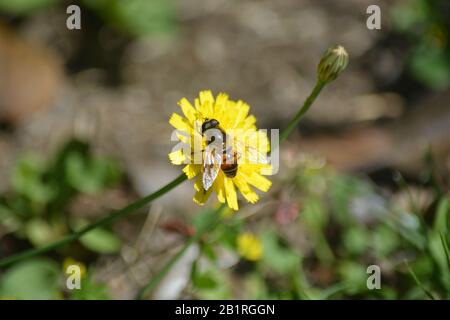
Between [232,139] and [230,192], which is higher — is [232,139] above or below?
above

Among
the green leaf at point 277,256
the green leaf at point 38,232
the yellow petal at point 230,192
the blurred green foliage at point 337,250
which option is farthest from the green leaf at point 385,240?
the green leaf at point 38,232

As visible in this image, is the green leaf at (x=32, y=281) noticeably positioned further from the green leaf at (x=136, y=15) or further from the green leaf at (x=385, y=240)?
the green leaf at (x=136, y=15)

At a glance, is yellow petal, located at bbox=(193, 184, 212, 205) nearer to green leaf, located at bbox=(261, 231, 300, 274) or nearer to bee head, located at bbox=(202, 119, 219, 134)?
bee head, located at bbox=(202, 119, 219, 134)

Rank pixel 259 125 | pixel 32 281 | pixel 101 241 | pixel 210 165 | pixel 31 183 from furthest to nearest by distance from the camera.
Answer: pixel 259 125
pixel 31 183
pixel 101 241
pixel 32 281
pixel 210 165

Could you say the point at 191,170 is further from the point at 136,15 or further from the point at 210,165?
the point at 136,15

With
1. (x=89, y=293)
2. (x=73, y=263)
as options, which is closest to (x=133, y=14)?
(x=73, y=263)

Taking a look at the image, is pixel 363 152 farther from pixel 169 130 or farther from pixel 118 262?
pixel 118 262
